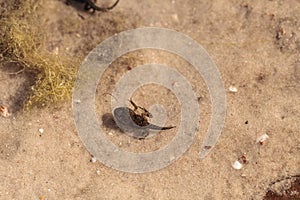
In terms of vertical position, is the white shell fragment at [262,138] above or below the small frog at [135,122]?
above

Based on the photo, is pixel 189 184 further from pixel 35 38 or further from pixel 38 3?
pixel 38 3

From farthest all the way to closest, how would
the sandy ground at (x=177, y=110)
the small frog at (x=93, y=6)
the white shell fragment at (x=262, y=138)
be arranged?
1. the small frog at (x=93, y=6)
2. the white shell fragment at (x=262, y=138)
3. the sandy ground at (x=177, y=110)

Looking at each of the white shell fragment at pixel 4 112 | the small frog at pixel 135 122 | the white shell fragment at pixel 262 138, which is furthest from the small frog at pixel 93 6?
the white shell fragment at pixel 262 138

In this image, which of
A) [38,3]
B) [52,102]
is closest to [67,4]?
[38,3]

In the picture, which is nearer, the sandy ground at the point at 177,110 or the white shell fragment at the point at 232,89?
the sandy ground at the point at 177,110

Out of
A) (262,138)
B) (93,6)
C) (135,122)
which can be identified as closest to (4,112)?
(135,122)

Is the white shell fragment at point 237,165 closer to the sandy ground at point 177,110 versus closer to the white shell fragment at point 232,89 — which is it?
the sandy ground at point 177,110
